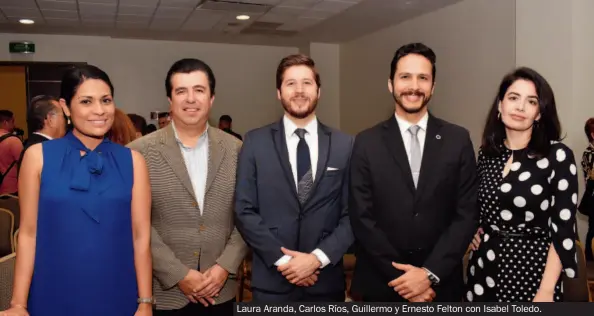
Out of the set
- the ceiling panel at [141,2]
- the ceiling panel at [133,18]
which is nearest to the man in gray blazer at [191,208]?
the ceiling panel at [141,2]

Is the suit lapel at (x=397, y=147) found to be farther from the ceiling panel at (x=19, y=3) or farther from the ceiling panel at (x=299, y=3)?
the ceiling panel at (x=19, y=3)

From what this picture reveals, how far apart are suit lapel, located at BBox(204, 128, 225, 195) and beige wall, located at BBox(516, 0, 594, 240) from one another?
14.4ft

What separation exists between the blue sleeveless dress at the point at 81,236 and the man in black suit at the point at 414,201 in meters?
0.92

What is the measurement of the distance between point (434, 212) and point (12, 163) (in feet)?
14.9

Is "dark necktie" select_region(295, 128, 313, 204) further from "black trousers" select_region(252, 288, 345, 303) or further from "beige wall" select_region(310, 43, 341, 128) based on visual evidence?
"beige wall" select_region(310, 43, 341, 128)

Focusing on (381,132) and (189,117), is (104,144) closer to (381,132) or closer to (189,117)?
(189,117)

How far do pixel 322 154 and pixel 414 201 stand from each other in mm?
432

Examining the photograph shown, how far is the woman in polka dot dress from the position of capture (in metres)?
1.98

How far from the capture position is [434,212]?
212cm

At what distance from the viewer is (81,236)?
6.12ft

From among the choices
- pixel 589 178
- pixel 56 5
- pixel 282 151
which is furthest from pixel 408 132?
pixel 56 5

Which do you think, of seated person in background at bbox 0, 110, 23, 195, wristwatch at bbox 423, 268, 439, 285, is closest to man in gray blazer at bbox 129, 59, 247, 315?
wristwatch at bbox 423, 268, 439, 285

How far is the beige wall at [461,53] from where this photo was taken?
6367 millimetres

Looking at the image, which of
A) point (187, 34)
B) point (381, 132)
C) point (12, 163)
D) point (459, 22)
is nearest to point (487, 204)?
point (381, 132)
